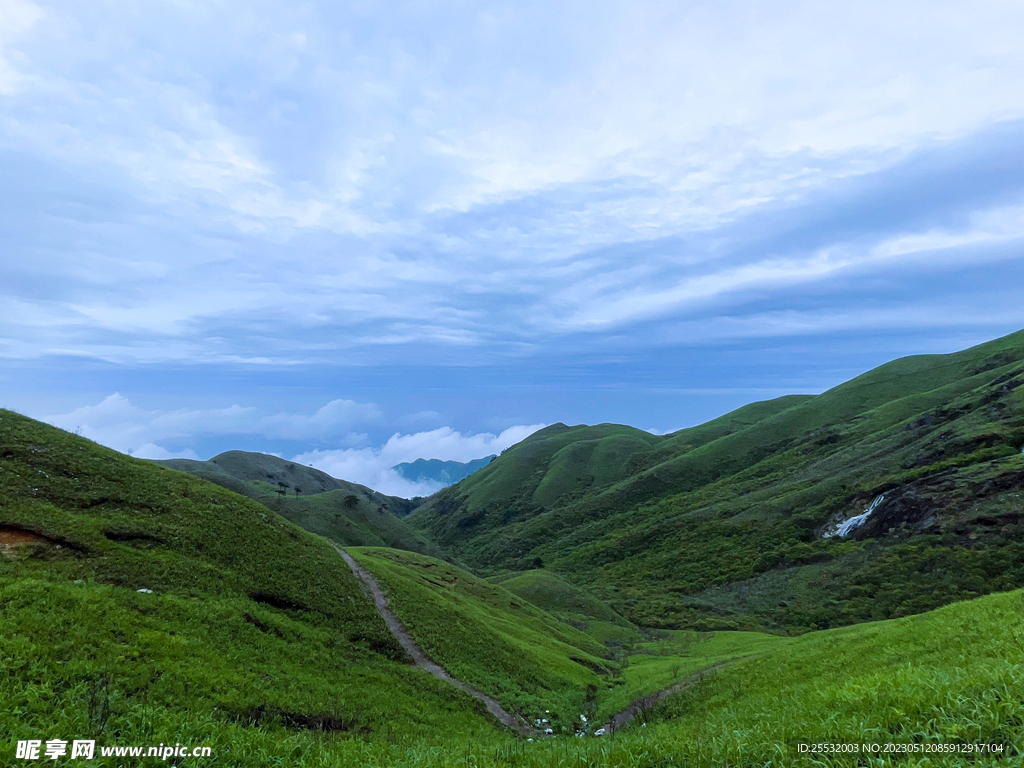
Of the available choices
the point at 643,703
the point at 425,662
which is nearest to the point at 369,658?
the point at 425,662

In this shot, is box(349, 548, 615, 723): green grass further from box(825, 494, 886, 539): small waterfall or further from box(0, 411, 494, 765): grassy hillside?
box(825, 494, 886, 539): small waterfall

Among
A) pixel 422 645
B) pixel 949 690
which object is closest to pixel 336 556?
pixel 422 645

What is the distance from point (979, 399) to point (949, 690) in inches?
8083

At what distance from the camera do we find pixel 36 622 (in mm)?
15266

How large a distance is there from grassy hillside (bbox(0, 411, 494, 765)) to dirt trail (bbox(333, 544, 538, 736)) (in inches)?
64.9

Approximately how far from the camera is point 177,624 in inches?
807

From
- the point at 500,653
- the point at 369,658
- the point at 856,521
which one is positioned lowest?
the point at 500,653

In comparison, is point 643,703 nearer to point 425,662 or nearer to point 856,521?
point 425,662

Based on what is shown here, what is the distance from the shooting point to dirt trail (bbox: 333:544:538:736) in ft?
91.4

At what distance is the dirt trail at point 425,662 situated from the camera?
27.8 meters

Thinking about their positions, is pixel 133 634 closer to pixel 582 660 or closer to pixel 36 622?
pixel 36 622

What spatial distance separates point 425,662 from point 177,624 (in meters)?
16.0

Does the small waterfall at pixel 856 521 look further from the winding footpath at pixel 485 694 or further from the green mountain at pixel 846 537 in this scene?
the winding footpath at pixel 485 694

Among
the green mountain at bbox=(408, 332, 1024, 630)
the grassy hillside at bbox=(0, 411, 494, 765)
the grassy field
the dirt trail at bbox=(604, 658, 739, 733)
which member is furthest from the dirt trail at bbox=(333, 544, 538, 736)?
the green mountain at bbox=(408, 332, 1024, 630)
